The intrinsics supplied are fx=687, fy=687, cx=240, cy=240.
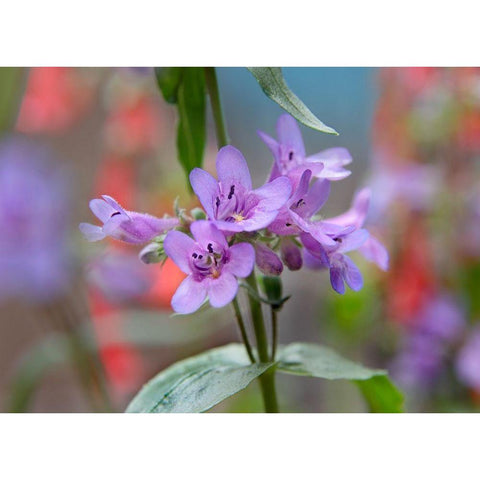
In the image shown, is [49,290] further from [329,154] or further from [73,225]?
[329,154]

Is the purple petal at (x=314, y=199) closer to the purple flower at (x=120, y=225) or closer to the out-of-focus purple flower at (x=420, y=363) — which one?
the purple flower at (x=120, y=225)

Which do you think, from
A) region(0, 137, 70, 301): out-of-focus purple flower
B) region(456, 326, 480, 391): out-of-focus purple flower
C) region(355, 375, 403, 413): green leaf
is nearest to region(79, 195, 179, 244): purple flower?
region(355, 375, 403, 413): green leaf

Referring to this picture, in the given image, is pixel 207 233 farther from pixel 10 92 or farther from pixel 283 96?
pixel 10 92

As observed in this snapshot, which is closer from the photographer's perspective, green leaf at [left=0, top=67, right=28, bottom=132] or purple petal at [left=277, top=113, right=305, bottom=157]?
purple petal at [left=277, top=113, right=305, bottom=157]

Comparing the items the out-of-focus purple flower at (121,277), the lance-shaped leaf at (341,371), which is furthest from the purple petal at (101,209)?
the out-of-focus purple flower at (121,277)

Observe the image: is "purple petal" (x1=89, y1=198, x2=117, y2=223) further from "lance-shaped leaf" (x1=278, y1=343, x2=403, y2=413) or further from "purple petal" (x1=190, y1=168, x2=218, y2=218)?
"lance-shaped leaf" (x1=278, y1=343, x2=403, y2=413)

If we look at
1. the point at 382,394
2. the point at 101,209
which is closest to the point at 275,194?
the point at 101,209
